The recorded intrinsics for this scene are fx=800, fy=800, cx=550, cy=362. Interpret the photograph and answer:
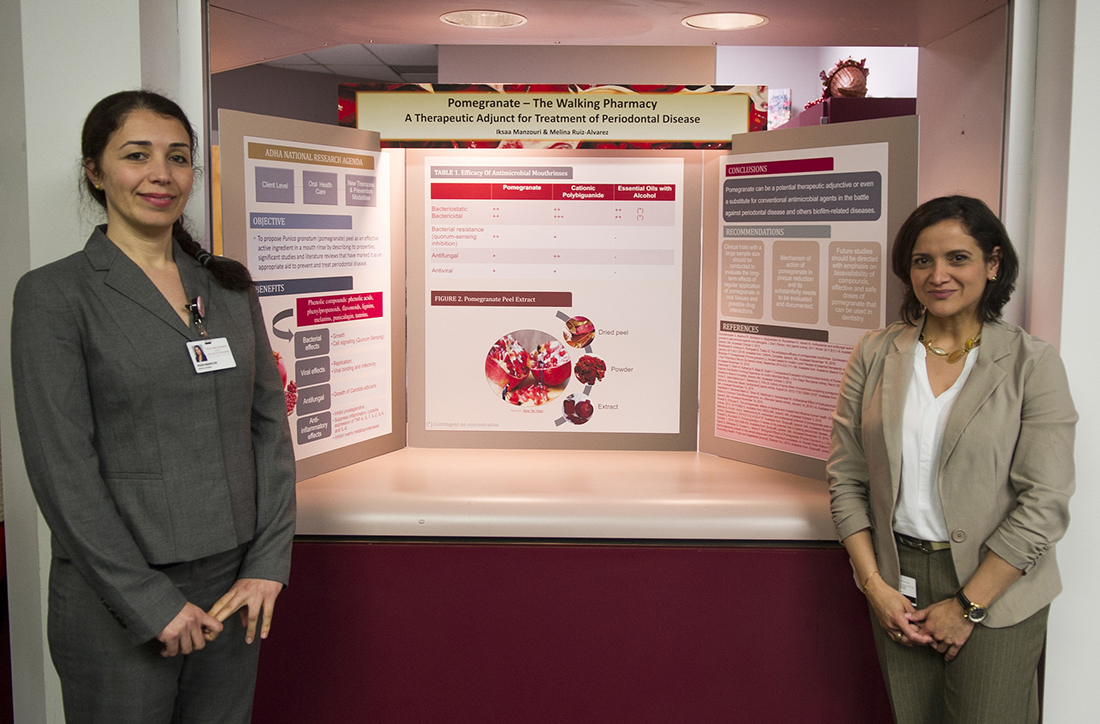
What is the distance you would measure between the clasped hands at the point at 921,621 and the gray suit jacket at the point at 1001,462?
45 millimetres

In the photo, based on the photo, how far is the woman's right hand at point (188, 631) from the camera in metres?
1.29

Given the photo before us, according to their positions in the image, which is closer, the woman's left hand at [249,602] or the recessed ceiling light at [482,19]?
the woman's left hand at [249,602]

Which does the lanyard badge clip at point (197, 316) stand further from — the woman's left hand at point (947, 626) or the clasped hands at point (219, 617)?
the woman's left hand at point (947, 626)

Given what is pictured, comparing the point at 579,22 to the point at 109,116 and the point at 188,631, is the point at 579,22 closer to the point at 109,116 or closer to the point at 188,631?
the point at 109,116

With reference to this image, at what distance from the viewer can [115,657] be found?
4.34 feet

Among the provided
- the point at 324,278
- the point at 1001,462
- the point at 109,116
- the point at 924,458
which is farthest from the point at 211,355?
the point at 1001,462

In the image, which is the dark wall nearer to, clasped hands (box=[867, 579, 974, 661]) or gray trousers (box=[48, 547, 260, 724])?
gray trousers (box=[48, 547, 260, 724])

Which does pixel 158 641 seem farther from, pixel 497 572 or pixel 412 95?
pixel 412 95

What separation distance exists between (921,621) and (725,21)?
5.68 ft

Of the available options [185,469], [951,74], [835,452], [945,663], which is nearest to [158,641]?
[185,469]

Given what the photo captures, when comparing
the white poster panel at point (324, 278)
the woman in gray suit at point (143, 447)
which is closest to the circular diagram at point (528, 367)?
the white poster panel at point (324, 278)

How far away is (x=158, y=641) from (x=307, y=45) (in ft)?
6.97

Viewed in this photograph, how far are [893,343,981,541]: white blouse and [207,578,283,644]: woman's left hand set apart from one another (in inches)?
49.3

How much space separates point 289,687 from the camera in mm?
2016
